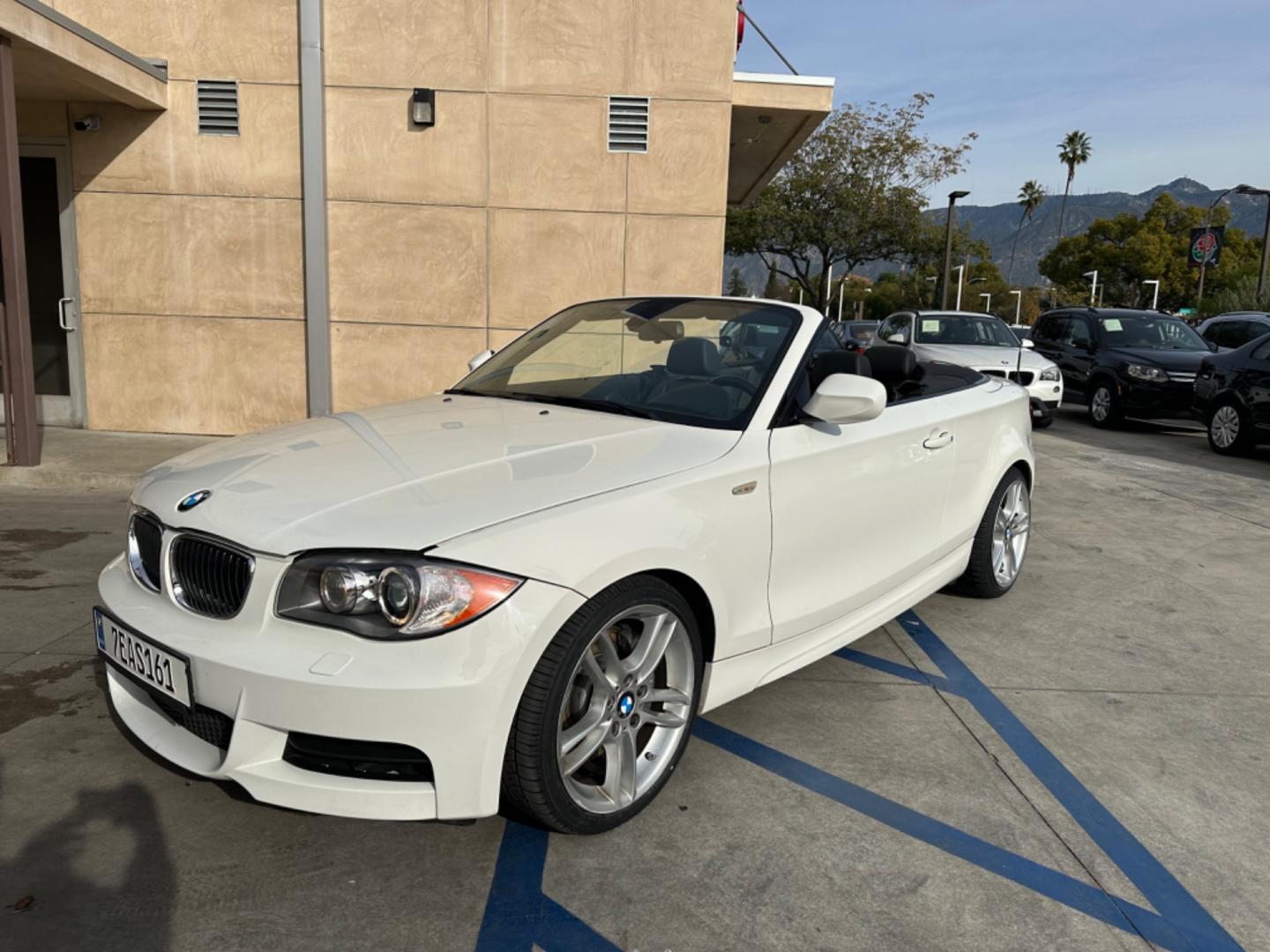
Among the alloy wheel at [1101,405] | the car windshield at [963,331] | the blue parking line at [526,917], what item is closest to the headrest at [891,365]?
the blue parking line at [526,917]

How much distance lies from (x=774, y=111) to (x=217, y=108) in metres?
5.81

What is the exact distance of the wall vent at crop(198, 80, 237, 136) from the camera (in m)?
9.40

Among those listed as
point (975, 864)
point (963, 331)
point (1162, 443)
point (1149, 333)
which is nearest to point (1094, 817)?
point (975, 864)

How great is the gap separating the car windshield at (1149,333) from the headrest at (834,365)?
38.5 ft

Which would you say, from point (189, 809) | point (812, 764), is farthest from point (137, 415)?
point (812, 764)

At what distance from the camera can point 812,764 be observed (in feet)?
10.4

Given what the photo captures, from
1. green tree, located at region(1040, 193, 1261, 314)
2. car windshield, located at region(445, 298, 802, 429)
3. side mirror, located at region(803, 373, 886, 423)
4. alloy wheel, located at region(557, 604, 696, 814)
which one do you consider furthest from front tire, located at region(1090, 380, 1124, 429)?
green tree, located at region(1040, 193, 1261, 314)

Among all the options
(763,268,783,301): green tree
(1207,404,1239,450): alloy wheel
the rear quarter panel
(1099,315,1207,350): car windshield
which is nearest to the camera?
the rear quarter panel

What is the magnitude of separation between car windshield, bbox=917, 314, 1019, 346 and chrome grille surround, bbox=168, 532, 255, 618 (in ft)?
40.3

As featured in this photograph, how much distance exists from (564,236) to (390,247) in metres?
1.79

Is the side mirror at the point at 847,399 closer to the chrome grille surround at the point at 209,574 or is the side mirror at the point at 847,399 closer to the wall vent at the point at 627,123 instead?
the chrome grille surround at the point at 209,574

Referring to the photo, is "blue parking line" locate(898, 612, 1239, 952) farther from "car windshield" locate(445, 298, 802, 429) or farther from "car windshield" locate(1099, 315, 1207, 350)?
"car windshield" locate(1099, 315, 1207, 350)

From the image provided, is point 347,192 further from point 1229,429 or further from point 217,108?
point 1229,429

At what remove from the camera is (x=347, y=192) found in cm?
962
